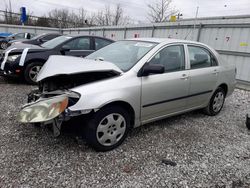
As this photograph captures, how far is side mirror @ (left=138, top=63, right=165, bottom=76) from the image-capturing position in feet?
8.61

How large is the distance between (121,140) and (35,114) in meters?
1.17

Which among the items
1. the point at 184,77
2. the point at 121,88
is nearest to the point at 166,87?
the point at 184,77

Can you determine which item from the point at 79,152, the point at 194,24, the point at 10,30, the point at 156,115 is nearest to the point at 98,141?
the point at 79,152

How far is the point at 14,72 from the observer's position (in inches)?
200

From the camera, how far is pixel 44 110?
2215mm

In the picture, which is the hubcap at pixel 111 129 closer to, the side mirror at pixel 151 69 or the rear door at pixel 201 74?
the side mirror at pixel 151 69

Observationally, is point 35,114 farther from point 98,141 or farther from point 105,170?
point 105,170

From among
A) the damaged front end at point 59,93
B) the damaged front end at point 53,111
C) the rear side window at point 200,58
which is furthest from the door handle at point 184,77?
the damaged front end at point 53,111

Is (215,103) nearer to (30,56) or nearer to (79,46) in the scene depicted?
(79,46)

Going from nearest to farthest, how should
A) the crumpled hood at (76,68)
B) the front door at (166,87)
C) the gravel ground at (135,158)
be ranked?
the gravel ground at (135,158) → the crumpled hood at (76,68) → the front door at (166,87)

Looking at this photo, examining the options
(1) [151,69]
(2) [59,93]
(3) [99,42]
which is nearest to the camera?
(2) [59,93]

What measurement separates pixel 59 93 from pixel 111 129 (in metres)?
0.81

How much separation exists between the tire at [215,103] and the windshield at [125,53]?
1.87m

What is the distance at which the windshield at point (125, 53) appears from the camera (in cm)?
291
